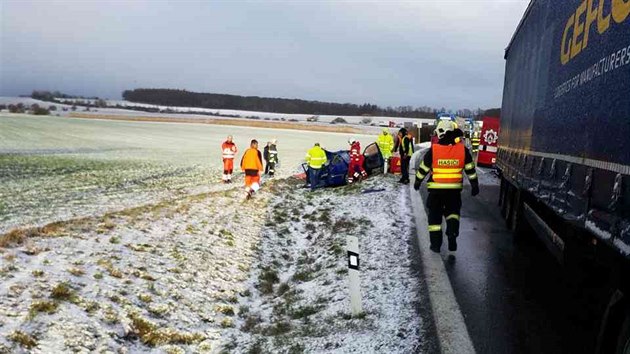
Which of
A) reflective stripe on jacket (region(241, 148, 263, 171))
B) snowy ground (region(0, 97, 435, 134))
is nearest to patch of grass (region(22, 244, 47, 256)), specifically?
reflective stripe on jacket (region(241, 148, 263, 171))

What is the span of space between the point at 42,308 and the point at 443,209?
5.45 m

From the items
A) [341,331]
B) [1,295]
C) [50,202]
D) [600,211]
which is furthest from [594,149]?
[50,202]

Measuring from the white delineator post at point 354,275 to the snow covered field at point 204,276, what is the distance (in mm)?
164

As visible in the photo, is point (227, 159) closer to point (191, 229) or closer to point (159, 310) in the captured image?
point (191, 229)

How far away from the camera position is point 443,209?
777cm

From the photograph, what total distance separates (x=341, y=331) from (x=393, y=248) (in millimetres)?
3114

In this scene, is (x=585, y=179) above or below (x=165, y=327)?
above

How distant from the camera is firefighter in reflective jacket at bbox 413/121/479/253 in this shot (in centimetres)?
754

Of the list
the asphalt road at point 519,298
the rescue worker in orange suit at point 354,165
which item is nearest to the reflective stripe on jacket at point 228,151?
the rescue worker in orange suit at point 354,165

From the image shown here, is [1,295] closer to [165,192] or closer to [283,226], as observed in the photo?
[283,226]

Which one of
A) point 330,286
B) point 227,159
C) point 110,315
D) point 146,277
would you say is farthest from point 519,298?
point 227,159

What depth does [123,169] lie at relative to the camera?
75.4 ft

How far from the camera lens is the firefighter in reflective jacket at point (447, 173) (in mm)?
7543

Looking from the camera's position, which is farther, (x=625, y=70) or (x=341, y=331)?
(x=341, y=331)
